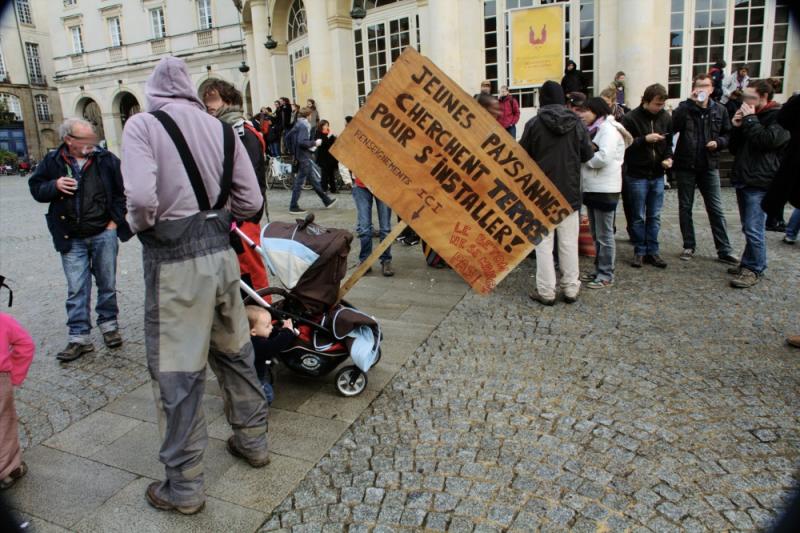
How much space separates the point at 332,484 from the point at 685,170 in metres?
5.80

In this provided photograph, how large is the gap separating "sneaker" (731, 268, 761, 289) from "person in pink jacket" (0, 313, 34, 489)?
606 centimetres

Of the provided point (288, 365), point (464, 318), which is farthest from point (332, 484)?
point (464, 318)

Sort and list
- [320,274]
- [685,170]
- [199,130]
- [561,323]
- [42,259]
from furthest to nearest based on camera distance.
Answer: [42,259] < [685,170] < [561,323] < [320,274] < [199,130]

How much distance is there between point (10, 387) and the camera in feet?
9.93

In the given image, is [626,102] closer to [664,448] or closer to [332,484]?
[664,448]

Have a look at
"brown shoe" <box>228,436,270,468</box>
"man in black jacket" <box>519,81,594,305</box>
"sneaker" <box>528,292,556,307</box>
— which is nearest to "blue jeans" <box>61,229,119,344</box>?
"brown shoe" <box>228,436,270,468</box>

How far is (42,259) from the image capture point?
8766 millimetres

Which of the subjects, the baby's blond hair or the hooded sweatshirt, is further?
the hooded sweatshirt

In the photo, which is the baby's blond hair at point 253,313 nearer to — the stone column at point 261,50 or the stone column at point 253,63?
the stone column at point 261,50

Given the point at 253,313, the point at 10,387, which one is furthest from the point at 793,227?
the point at 10,387

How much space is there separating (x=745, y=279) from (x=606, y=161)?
1.85 m

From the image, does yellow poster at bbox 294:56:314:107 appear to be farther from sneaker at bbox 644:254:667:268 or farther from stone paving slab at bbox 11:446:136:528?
stone paving slab at bbox 11:446:136:528

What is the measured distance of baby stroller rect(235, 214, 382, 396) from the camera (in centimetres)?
358

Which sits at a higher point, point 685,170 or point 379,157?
point 379,157
